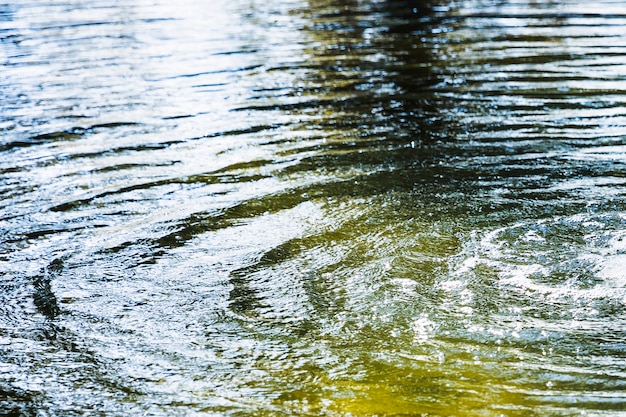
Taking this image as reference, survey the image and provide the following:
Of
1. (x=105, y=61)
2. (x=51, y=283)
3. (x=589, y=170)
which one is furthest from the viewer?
(x=105, y=61)

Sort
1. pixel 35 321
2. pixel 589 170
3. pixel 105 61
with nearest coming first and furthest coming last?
pixel 35 321
pixel 589 170
pixel 105 61

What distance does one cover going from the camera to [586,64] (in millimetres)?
9297

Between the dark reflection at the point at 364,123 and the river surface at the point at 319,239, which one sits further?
the dark reflection at the point at 364,123

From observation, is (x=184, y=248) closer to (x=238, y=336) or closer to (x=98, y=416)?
(x=238, y=336)

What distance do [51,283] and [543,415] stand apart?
110 inches

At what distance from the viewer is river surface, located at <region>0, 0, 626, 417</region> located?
11.2 feet

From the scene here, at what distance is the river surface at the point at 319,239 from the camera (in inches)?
135

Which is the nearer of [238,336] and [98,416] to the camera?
[98,416]

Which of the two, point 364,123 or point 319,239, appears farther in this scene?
point 364,123

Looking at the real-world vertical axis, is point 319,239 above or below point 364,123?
below

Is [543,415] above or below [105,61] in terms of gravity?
below

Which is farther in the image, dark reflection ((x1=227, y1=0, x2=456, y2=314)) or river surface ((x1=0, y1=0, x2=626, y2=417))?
dark reflection ((x1=227, y1=0, x2=456, y2=314))

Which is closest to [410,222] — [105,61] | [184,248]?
[184,248]

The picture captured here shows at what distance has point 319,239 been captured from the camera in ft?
15.9
